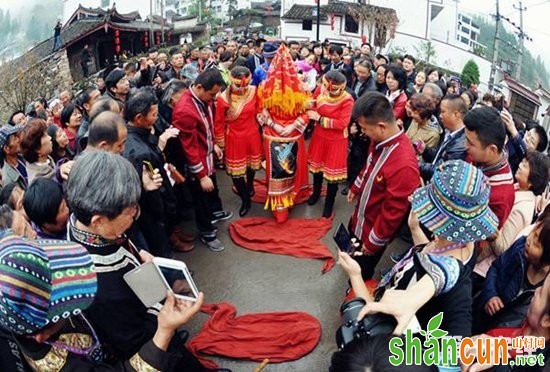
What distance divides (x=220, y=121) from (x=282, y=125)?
0.75 meters

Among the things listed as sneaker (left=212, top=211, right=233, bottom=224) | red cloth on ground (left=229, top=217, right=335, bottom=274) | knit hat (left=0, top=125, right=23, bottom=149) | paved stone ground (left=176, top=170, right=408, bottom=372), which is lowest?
paved stone ground (left=176, top=170, right=408, bottom=372)

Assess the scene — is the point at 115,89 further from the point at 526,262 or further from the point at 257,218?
the point at 526,262

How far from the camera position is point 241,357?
3.16m

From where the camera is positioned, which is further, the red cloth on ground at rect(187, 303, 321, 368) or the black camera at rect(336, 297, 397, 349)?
the red cloth on ground at rect(187, 303, 321, 368)

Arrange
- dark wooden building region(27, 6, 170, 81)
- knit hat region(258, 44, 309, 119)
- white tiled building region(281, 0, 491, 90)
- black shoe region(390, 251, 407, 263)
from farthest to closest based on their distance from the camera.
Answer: white tiled building region(281, 0, 491, 90) < dark wooden building region(27, 6, 170, 81) < knit hat region(258, 44, 309, 119) < black shoe region(390, 251, 407, 263)

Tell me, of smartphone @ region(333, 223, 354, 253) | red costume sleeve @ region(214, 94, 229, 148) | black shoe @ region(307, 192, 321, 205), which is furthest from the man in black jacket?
black shoe @ region(307, 192, 321, 205)

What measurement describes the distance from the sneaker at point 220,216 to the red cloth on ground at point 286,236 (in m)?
0.19

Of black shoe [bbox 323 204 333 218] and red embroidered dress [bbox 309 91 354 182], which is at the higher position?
red embroidered dress [bbox 309 91 354 182]

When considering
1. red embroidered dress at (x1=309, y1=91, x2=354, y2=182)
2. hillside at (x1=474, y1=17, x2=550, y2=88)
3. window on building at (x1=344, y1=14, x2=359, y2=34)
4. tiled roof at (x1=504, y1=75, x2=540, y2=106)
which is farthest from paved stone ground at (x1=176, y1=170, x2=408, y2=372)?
hillside at (x1=474, y1=17, x2=550, y2=88)

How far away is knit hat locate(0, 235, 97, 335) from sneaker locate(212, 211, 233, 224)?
350cm

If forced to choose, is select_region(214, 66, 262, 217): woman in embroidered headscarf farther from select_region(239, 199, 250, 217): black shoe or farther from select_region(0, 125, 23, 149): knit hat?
select_region(0, 125, 23, 149): knit hat

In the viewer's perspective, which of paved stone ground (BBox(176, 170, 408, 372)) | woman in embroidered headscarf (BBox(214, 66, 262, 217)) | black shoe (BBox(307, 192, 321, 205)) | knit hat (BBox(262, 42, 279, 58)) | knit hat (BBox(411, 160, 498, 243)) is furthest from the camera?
knit hat (BBox(262, 42, 279, 58))

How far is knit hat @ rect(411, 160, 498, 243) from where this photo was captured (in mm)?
1995

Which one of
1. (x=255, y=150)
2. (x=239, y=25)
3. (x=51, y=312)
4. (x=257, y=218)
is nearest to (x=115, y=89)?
(x=255, y=150)
